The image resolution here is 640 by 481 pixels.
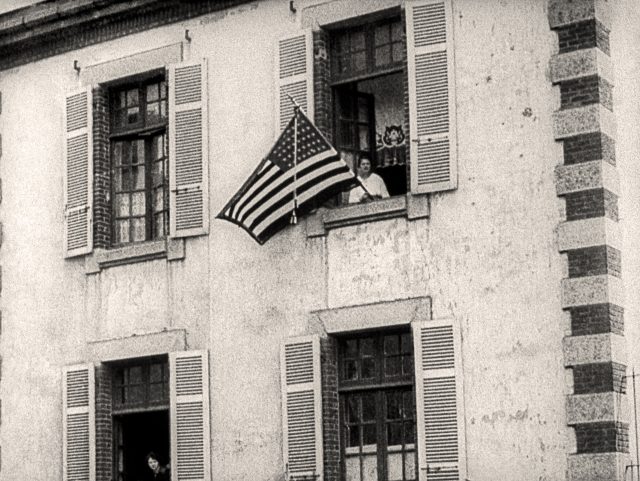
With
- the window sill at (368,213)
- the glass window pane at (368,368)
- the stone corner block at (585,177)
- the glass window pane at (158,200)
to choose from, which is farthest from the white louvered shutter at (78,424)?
the stone corner block at (585,177)

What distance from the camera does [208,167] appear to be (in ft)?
59.2

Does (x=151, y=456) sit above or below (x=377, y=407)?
below

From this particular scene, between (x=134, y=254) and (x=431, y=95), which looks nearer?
(x=431, y=95)

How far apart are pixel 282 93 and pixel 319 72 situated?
0.48 metres

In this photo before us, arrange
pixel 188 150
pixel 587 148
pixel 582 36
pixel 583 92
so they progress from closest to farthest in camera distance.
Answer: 1. pixel 587 148
2. pixel 583 92
3. pixel 582 36
4. pixel 188 150

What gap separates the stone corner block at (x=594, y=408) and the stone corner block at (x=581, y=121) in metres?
2.43

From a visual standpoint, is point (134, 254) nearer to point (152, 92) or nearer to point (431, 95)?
point (152, 92)

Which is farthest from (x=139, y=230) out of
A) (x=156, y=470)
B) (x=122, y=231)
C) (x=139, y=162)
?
(x=156, y=470)

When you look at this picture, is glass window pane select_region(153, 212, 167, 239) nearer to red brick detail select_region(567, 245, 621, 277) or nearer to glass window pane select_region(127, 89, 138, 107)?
glass window pane select_region(127, 89, 138, 107)

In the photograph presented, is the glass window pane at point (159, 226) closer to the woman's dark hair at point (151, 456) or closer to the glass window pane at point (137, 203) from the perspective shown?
the glass window pane at point (137, 203)

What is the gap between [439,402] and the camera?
1599 centimetres

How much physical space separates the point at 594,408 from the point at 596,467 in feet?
1.71

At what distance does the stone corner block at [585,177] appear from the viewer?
1564 centimetres

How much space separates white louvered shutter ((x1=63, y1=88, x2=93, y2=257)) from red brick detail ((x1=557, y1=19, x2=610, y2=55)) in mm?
5763
